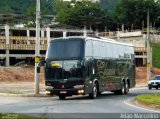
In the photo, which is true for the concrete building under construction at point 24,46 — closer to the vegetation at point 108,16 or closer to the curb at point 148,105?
the vegetation at point 108,16

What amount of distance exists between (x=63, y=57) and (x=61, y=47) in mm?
683

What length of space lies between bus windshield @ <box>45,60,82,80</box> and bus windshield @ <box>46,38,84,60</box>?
31 centimetres

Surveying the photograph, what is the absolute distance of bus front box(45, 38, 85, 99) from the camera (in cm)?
3083

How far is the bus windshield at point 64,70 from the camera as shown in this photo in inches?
1214

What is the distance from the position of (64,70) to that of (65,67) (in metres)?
0.21

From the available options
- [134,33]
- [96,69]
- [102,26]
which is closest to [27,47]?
[134,33]

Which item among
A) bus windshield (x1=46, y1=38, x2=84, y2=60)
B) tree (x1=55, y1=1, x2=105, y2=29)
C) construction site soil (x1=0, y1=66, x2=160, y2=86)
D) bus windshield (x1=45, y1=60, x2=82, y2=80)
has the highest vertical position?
tree (x1=55, y1=1, x2=105, y2=29)

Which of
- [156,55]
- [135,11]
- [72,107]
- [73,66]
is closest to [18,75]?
[156,55]

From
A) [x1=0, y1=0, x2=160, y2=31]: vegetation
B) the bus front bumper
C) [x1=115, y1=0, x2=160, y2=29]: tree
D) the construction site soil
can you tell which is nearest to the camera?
the bus front bumper

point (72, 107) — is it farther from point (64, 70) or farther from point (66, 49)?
point (66, 49)

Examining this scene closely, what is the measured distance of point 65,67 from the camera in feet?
102

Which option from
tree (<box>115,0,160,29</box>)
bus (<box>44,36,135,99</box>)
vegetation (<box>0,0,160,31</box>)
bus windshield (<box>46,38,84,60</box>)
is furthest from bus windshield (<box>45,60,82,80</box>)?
tree (<box>115,0,160,29</box>)

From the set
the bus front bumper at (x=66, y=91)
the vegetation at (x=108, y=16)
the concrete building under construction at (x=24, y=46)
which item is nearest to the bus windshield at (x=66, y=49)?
the bus front bumper at (x=66, y=91)

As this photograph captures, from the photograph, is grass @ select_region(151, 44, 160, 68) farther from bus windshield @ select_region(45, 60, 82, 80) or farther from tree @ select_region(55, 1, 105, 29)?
bus windshield @ select_region(45, 60, 82, 80)
